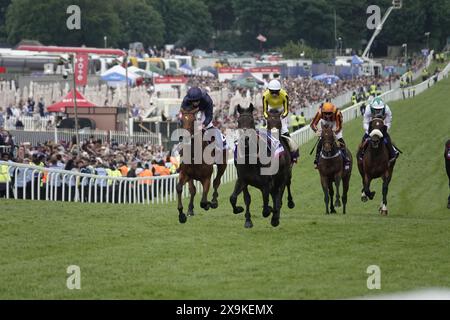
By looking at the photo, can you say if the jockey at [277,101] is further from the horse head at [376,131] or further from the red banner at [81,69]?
the red banner at [81,69]

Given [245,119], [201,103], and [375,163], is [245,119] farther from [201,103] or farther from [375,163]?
[375,163]

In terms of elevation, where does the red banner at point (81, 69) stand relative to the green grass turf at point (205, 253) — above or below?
above

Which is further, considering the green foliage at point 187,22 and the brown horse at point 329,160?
the green foliage at point 187,22

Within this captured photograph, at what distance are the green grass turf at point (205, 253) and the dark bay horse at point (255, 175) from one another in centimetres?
39

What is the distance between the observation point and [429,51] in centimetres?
8506

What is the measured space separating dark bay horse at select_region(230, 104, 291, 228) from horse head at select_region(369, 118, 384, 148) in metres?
3.40

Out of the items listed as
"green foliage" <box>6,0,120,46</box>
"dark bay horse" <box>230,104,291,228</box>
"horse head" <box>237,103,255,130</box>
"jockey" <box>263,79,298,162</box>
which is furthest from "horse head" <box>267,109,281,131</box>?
"green foliage" <box>6,0,120,46</box>

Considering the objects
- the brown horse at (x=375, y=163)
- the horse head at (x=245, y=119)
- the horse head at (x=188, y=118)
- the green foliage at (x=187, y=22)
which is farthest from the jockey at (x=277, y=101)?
the green foliage at (x=187, y=22)

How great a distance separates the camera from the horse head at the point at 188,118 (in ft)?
54.9

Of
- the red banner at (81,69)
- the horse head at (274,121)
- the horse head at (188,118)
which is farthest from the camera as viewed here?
the red banner at (81,69)

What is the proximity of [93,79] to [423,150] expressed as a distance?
23.1 metres

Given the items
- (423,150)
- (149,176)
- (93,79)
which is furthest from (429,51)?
(149,176)

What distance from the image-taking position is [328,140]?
69.6 feet
